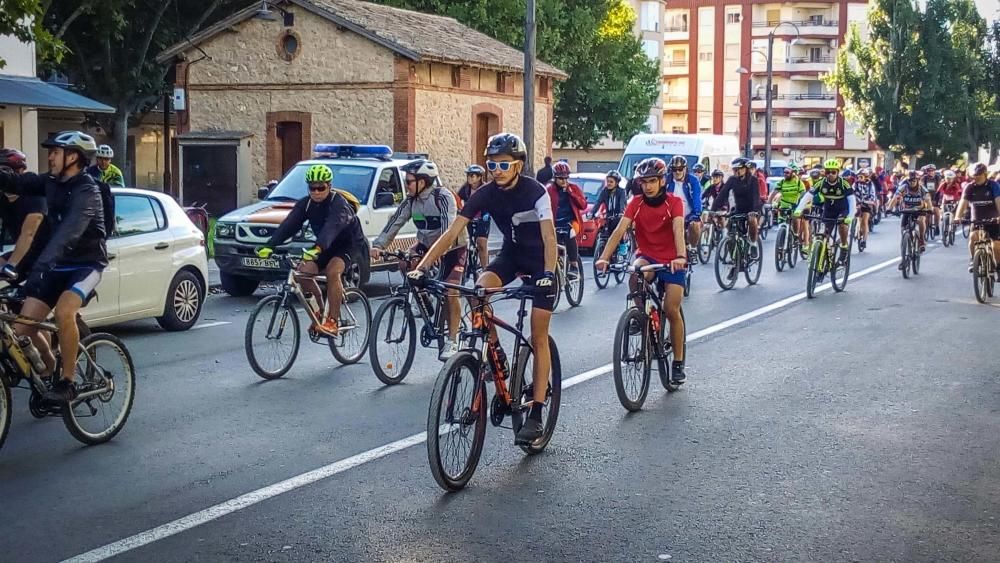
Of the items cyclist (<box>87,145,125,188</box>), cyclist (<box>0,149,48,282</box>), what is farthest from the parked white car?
cyclist (<box>0,149,48,282</box>)

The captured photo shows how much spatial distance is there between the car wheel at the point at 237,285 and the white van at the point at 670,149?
15472 millimetres

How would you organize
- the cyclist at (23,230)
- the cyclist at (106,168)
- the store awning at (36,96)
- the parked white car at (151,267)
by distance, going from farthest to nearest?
the store awning at (36,96)
the cyclist at (106,168)
the parked white car at (151,267)
the cyclist at (23,230)

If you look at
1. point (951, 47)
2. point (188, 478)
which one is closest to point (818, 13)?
point (951, 47)

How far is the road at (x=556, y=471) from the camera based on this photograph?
20.0ft

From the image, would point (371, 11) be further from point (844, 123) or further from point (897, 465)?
point (844, 123)

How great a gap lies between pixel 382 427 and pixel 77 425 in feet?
6.11

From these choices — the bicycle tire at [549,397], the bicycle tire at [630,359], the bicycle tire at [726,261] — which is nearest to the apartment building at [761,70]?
the bicycle tire at [726,261]

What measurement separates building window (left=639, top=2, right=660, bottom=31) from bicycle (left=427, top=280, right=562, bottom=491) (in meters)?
80.6

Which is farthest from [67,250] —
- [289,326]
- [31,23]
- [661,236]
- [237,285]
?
[237,285]

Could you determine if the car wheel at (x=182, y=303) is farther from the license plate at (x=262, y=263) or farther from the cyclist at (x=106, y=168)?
the license plate at (x=262, y=263)

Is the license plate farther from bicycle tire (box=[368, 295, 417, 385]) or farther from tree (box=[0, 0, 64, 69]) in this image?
bicycle tire (box=[368, 295, 417, 385])

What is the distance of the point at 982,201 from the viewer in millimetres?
17781

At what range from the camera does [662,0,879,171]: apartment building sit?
96250 millimetres

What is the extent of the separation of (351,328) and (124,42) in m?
29.4
